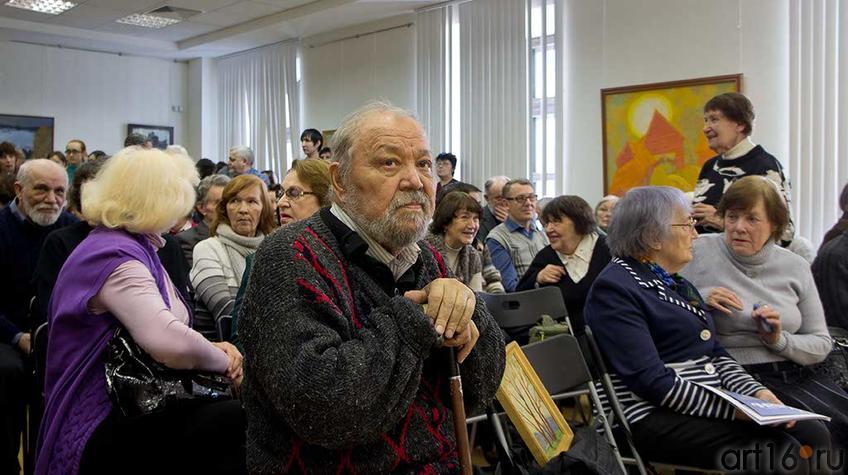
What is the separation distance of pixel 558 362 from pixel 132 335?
1444 mm

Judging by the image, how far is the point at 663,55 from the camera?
22.4 feet

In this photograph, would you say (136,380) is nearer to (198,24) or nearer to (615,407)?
(615,407)

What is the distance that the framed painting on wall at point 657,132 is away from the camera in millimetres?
6637

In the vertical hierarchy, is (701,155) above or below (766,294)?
above

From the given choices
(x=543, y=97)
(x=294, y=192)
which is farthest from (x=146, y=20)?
(x=294, y=192)

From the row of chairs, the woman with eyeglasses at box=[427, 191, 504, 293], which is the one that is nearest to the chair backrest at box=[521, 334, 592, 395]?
the row of chairs

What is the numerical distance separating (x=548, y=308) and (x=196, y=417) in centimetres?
186

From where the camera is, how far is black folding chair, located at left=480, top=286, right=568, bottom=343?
11.2 feet

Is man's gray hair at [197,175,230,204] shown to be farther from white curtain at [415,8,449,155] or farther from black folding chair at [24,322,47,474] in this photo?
white curtain at [415,8,449,155]

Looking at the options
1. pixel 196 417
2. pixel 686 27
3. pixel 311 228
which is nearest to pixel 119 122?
pixel 686 27

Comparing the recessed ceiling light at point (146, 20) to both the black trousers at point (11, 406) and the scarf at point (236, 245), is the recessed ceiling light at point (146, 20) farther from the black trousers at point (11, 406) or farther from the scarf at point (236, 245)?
the black trousers at point (11, 406)

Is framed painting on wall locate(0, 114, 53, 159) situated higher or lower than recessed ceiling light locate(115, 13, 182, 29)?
lower

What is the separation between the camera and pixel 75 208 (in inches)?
133

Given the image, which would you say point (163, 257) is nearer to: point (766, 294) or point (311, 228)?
point (311, 228)
